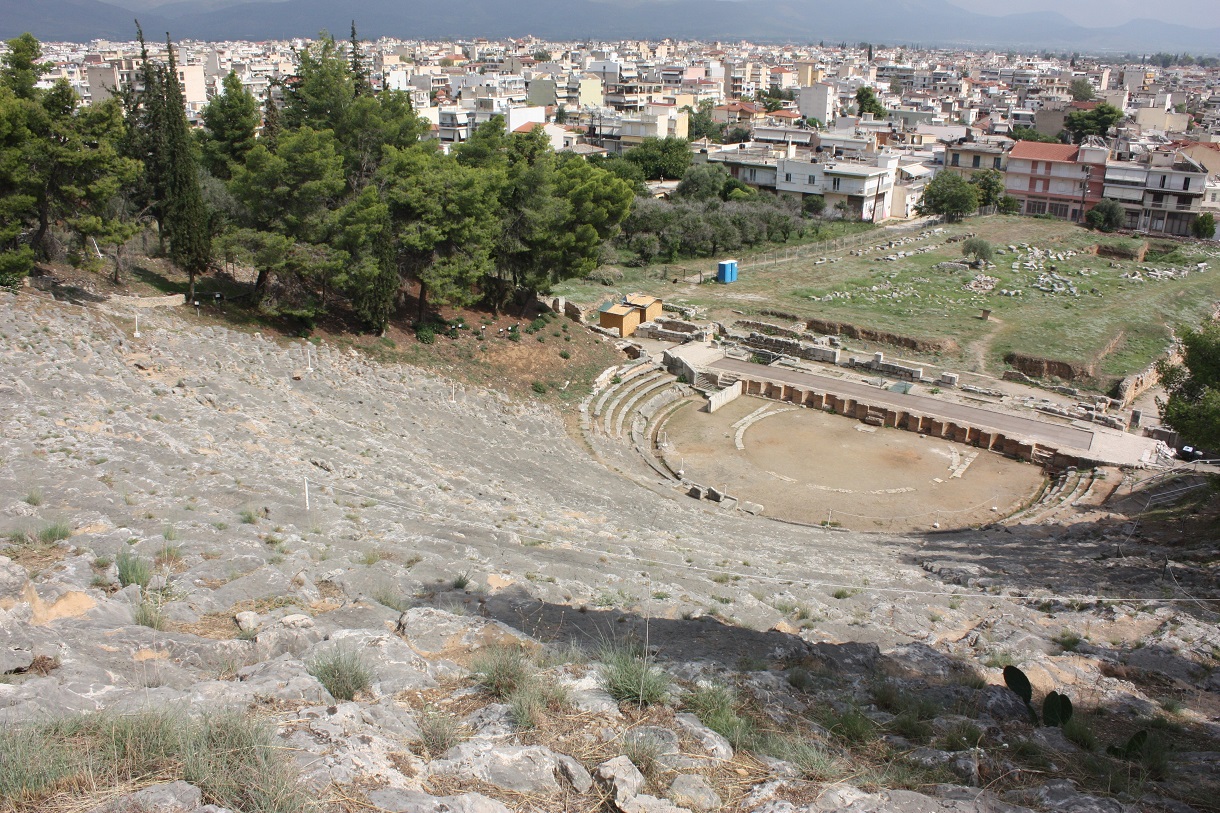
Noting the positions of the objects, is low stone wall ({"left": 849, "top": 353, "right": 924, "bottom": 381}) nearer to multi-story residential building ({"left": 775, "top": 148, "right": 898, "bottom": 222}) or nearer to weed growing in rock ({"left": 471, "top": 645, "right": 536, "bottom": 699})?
weed growing in rock ({"left": 471, "top": 645, "right": 536, "bottom": 699})

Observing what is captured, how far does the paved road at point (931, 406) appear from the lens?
30.3 metres

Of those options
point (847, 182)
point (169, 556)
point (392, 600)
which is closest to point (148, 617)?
point (169, 556)

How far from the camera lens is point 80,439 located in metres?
15.5

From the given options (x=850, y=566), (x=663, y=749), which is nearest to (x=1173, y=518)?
(x=850, y=566)

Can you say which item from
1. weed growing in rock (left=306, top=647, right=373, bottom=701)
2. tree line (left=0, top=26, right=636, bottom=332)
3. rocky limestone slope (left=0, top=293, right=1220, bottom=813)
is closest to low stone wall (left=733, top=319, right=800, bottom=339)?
tree line (left=0, top=26, right=636, bottom=332)

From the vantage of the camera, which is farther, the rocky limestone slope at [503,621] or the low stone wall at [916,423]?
the low stone wall at [916,423]

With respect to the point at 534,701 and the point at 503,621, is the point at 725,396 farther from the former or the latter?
the point at 534,701

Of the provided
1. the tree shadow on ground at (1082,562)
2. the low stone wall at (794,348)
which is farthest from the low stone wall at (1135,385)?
the tree shadow on ground at (1082,562)

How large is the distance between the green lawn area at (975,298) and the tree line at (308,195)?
10.8 meters

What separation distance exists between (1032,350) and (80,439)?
3707 centimetres

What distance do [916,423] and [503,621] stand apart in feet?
78.7

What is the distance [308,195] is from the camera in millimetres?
25984

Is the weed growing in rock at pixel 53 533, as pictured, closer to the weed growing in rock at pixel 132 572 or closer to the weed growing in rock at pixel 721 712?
the weed growing in rock at pixel 132 572

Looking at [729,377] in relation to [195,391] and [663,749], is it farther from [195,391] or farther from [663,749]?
[663,749]
